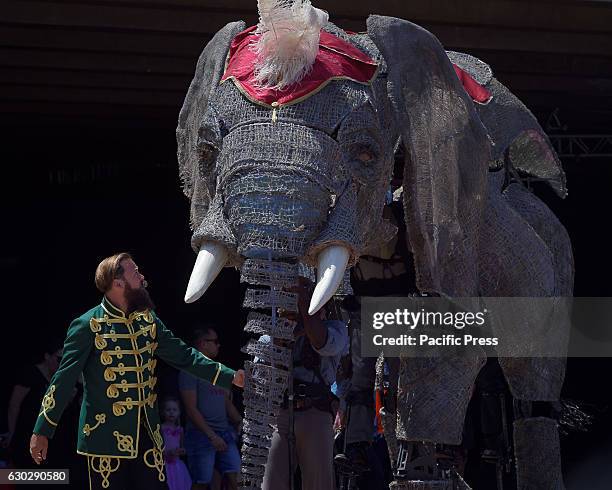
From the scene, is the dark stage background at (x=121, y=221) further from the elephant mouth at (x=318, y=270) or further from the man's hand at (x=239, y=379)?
the elephant mouth at (x=318, y=270)

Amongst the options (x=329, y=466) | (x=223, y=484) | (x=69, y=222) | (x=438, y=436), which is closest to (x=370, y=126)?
(x=438, y=436)

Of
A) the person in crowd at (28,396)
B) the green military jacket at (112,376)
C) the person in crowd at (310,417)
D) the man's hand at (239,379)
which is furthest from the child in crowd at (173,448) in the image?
the man's hand at (239,379)

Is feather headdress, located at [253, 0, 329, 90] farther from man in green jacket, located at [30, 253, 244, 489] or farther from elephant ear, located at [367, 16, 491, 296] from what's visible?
man in green jacket, located at [30, 253, 244, 489]

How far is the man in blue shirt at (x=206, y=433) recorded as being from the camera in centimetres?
784

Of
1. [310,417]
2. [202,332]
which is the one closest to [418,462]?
[310,417]

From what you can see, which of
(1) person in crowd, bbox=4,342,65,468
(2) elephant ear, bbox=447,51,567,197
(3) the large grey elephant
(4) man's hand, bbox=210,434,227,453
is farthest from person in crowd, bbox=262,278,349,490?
(1) person in crowd, bbox=4,342,65,468

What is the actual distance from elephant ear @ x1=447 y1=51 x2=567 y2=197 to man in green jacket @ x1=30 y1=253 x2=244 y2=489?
157cm

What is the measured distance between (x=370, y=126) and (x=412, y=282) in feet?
3.41

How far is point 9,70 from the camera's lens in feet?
32.7

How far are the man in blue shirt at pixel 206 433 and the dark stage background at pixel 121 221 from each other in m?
3.27

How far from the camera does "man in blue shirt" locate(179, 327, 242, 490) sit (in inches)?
309

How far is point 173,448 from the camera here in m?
7.90

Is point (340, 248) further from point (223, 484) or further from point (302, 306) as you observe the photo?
point (223, 484)

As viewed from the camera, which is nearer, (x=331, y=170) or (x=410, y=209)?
(x=331, y=170)
